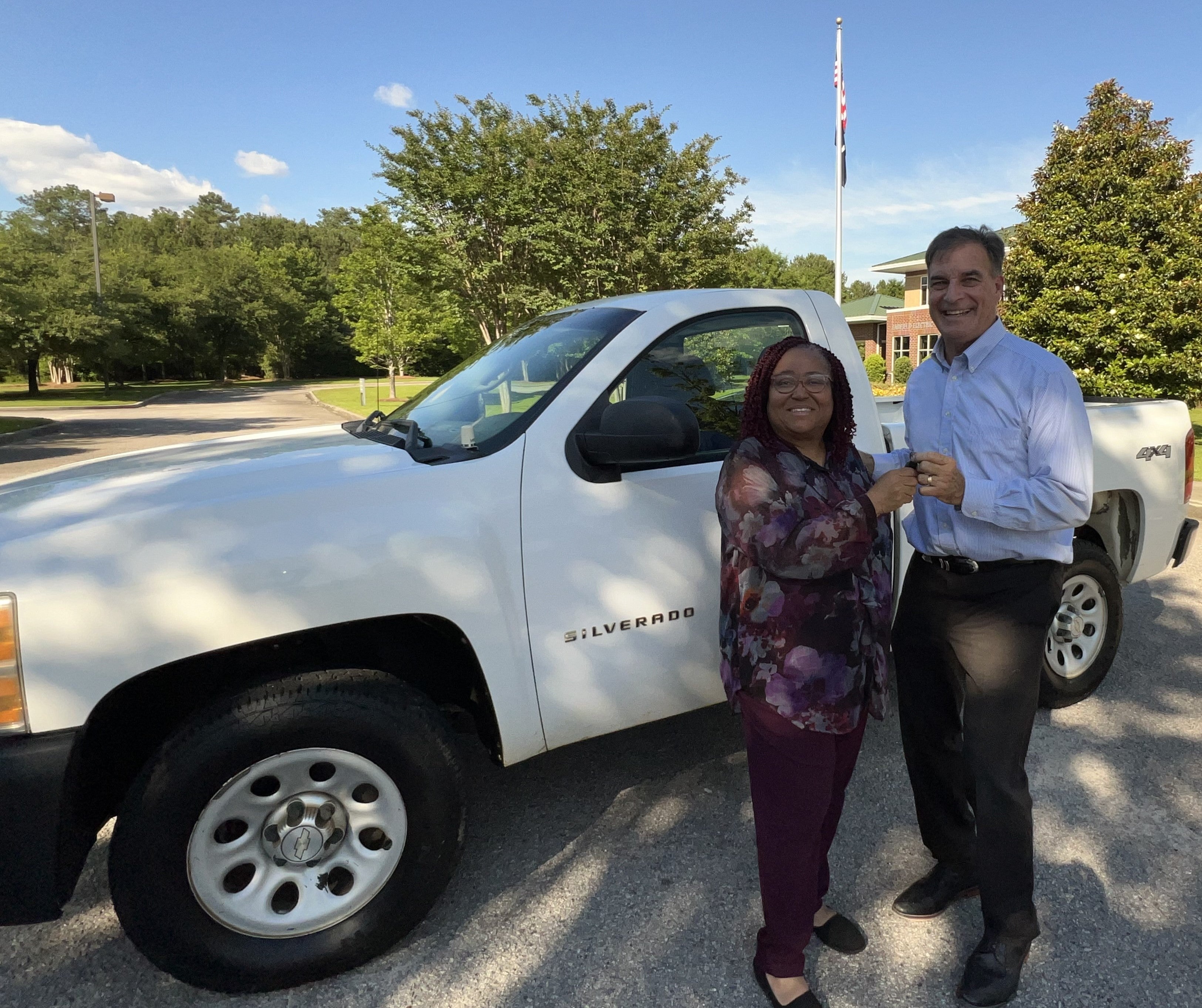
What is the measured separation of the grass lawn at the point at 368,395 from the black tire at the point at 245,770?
17.9 meters

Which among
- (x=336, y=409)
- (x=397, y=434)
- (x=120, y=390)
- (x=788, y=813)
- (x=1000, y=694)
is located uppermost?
(x=120, y=390)

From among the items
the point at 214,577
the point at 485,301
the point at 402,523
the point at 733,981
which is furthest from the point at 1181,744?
the point at 485,301

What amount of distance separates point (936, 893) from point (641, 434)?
5.51 feet

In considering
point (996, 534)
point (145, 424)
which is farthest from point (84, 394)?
point (996, 534)

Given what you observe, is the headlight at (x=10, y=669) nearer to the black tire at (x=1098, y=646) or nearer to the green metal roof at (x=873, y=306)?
the black tire at (x=1098, y=646)

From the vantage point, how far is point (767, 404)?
188cm

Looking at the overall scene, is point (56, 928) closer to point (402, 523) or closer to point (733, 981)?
point (402, 523)

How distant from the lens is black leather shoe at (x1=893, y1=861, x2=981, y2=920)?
2408mm

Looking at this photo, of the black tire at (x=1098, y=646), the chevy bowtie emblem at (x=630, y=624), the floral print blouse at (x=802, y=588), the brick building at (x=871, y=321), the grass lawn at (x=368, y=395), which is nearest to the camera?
the floral print blouse at (x=802, y=588)

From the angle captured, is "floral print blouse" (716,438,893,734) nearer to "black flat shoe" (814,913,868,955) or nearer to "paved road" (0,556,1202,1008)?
"black flat shoe" (814,913,868,955)

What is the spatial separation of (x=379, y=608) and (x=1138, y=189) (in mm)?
14249

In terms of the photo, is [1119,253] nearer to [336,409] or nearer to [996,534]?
[996,534]

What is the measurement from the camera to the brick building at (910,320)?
3438 cm

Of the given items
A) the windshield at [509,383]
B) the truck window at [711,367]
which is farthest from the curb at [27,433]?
the truck window at [711,367]
